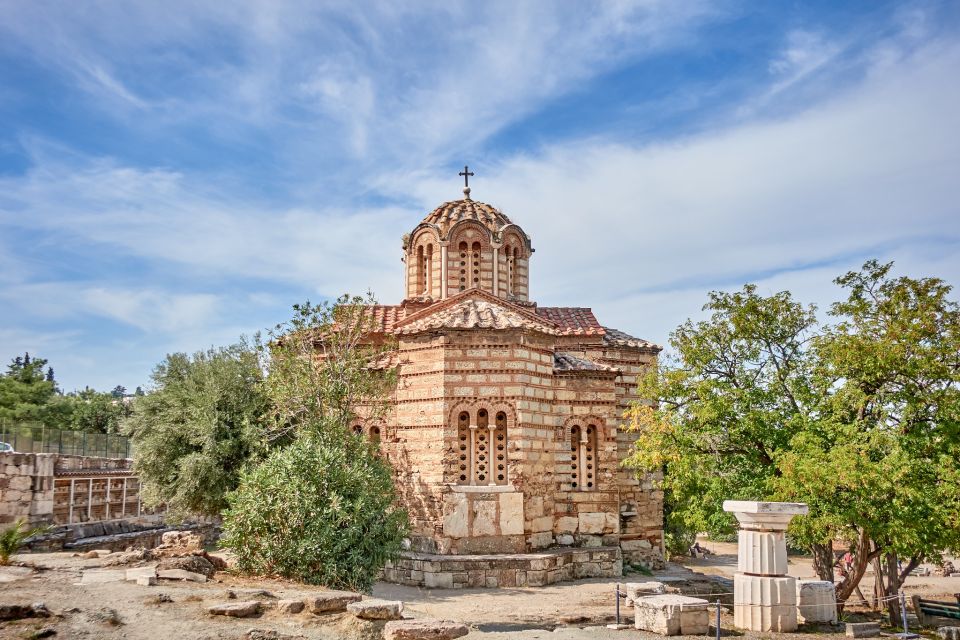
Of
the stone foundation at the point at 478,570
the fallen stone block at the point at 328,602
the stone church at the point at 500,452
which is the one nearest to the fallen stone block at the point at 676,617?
the fallen stone block at the point at 328,602

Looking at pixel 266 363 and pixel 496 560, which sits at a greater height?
pixel 266 363

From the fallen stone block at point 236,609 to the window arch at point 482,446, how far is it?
7183mm

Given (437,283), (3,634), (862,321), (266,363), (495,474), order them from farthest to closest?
(437,283) → (266,363) → (495,474) → (862,321) → (3,634)

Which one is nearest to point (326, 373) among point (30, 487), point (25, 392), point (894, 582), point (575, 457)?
point (575, 457)

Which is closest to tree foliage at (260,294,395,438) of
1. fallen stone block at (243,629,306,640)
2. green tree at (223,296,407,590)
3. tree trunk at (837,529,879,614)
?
green tree at (223,296,407,590)

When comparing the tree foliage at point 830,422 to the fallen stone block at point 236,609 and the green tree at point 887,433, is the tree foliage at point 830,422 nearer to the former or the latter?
the green tree at point 887,433

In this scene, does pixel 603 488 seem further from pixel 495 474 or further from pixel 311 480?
pixel 311 480

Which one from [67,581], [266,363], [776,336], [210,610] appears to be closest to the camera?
[210,610]

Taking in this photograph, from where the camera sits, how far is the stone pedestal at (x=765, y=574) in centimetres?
984

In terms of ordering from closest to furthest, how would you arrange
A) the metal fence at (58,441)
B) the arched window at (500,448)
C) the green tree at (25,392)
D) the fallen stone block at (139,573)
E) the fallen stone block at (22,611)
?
1. the fallen stone block at (22,611)
2. the fallen stone block at (139,573)
3. the arched window at (500,448)
4. the metal fence at (58,441)
5. the green tree at (25,392)

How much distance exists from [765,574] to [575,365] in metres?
7.53

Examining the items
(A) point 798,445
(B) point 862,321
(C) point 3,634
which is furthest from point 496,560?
(C) point 3,634

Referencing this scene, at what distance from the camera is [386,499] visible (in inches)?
480

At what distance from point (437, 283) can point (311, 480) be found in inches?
377
